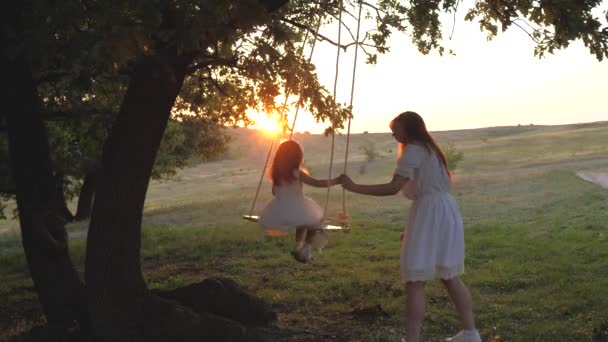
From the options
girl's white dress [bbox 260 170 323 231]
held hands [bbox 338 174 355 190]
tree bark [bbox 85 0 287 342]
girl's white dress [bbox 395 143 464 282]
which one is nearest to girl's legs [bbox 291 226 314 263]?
girl's white dress [bbox 260 170 323 231]

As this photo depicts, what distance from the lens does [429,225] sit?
7574mm

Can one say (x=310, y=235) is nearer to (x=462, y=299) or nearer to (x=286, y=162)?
(x=286, y=162)

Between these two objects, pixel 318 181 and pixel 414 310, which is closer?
pixel 414 310

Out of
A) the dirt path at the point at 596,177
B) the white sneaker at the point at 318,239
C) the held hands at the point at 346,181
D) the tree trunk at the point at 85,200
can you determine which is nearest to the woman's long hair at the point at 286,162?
the white sneaker at the point at 318,239

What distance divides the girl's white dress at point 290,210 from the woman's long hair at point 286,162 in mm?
74

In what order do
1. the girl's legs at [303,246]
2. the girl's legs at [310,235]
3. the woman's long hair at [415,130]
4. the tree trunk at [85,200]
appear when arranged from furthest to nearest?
the tree trunk at [85,200] → the girl's legs at [310,235] → the girl's legs at [303,246] → the woman's long hair at [415,130]

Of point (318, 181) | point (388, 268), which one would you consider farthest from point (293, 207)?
point (388, 268)

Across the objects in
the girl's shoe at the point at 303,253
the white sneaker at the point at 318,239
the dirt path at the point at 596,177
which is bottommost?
the dirt path at the point at 596,177

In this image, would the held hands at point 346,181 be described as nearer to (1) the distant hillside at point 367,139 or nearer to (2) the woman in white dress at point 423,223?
(2) the woman in white dress at point 423,223

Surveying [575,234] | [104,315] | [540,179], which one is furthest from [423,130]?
[540,179]

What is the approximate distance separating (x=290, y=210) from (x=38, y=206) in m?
3.32

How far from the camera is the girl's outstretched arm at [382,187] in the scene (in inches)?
298

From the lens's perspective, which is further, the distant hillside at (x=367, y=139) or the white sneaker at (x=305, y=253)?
the distant hillside at (x=367, y=139)

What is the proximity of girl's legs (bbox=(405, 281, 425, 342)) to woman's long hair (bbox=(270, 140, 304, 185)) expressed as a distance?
2.47m
